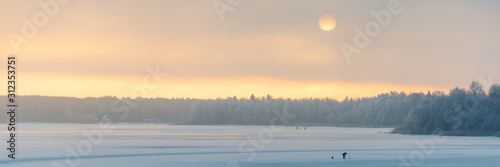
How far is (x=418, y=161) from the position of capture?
50.7 m

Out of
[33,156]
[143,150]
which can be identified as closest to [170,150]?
[143,150]

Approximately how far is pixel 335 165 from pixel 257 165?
529 cm

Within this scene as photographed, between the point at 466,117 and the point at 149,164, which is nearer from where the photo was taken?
the point at 149,164

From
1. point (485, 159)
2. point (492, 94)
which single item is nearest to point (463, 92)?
point (492, 94)

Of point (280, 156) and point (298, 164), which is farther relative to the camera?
point (280, 156)

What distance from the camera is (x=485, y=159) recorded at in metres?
52.5

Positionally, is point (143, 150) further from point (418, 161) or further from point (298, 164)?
point (418, 161)

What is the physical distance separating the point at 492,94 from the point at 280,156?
8016cm

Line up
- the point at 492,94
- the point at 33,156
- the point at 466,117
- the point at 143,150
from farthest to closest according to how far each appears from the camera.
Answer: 1. the point at 492,94
2. the point at 466,117
3. the point at 143,150
4. the point at 33,156

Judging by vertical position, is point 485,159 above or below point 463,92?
below

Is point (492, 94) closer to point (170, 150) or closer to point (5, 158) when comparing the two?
point (170, 150)

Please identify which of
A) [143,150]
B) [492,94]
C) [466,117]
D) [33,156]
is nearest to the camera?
[33,156]

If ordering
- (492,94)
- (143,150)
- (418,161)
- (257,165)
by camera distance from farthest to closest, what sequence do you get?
(492,94) < (143,150) < (418,161) < (257,165)

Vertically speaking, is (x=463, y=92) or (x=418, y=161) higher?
(x=463, y=92)
